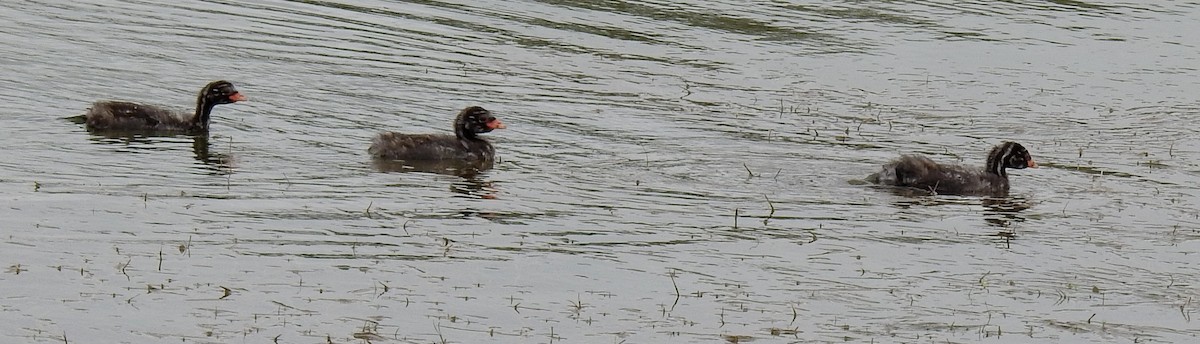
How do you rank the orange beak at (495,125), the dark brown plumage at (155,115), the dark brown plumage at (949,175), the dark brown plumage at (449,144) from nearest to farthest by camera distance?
the dark brown plumage at (949,175), the dark brown plumage at (449,144), the dark brown plumage at (155,115), the orange beak at (495,125)

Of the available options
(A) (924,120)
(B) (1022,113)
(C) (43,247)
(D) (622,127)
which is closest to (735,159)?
(D) (622,127)

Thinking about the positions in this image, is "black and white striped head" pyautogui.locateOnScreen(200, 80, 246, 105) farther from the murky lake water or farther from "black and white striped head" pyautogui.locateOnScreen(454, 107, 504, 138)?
"black and white striped head" pyautogui.locateOnScreen(454, 107, 504, 138)

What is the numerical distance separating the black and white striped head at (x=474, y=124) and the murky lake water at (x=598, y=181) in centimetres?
31

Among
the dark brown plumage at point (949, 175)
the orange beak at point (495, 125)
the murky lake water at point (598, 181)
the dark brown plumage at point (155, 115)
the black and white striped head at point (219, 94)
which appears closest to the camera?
the murky lake water at point (598, 181)

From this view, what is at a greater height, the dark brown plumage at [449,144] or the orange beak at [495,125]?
the orange beak at [495,125]

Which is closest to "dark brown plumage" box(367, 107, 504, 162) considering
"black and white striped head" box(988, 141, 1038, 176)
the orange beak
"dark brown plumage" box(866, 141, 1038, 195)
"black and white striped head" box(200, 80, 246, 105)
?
the orange beak

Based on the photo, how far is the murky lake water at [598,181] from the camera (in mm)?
10195

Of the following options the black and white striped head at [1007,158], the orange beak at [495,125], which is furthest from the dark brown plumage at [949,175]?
the orange beak at [495,125]

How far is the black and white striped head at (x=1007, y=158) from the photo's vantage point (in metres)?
15.8

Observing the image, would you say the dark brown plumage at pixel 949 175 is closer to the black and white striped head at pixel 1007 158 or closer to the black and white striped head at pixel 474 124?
the black and white striped head at pixel 1007 158

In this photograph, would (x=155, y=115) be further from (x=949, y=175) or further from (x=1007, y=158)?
(x=1007, y=158)

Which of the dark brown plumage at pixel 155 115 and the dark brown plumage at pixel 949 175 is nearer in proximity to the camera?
the dark brown plumage at pixel 949 175

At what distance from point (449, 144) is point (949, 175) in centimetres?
416

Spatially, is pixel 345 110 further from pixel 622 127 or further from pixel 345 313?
pixel 345 313
